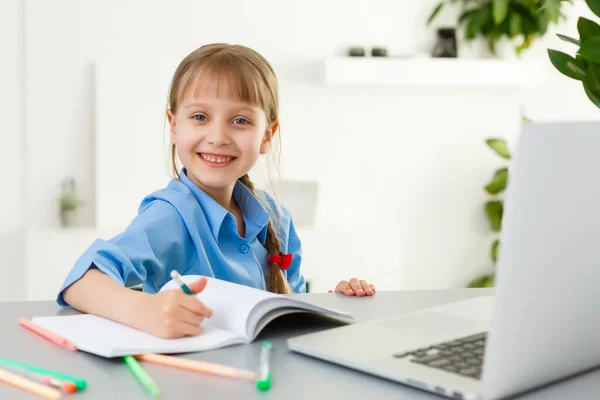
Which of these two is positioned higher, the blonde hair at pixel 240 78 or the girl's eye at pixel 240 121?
the blonde hair at pixel 240 78

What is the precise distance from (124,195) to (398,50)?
4.92 ft

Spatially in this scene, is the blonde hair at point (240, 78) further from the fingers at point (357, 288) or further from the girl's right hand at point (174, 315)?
the girl's right hand at point (174, 315)

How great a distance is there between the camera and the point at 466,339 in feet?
3.06

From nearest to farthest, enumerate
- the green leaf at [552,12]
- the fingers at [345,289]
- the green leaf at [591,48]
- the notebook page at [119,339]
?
the notebook page at [119,339] < the green leaf at [591,48] < the fingers at [345,289] < the green leaf at [552,12]

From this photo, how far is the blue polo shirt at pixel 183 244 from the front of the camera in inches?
46.8

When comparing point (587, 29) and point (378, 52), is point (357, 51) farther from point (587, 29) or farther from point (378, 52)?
point (587, 29)

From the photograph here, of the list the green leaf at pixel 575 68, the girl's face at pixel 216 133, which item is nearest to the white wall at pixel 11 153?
the girl's face at pixel 216 133

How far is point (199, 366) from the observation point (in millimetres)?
846

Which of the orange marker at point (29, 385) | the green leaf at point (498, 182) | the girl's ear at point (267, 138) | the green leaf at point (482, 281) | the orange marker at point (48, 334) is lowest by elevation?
the green leaf at point (482, 281)

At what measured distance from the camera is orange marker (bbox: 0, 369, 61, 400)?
76 cm

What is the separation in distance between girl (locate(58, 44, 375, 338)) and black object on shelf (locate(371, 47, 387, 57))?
7.30 feet

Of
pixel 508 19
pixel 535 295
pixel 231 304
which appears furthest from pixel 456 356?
pixel 508 19

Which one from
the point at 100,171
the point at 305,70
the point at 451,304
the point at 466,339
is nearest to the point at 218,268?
the point at 451,304

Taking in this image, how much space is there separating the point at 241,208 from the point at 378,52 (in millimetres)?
2340
